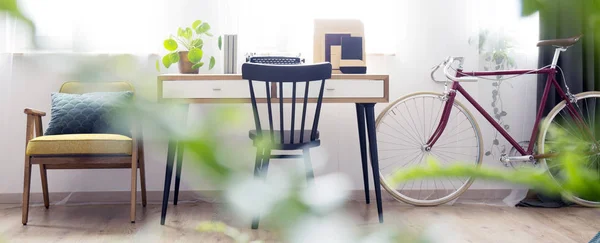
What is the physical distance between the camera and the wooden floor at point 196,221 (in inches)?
89.7

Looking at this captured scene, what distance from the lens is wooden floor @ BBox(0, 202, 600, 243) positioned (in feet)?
7.48

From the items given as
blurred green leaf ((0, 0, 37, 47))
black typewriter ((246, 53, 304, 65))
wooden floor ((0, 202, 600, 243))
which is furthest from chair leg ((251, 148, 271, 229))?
black typewriter ((246, 53, 304, 65))

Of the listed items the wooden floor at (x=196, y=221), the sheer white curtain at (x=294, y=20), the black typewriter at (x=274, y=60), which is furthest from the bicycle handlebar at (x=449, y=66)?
the black typewriter at (x=274, y=60)

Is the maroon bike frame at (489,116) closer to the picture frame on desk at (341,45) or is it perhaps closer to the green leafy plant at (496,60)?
the green leafy plant at (496,60)

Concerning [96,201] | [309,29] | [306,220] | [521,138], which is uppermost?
[309,29]

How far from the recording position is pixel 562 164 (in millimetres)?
177

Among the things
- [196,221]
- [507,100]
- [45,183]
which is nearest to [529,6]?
[196,221]

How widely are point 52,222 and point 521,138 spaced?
2148 mm

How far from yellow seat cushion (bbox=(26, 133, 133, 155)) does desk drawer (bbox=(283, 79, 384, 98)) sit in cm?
70

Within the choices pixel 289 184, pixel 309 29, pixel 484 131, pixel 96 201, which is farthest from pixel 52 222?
pixel 289 184

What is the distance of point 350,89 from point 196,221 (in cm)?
79

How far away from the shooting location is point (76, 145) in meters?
2.45

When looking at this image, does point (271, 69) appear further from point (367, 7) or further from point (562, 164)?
point (562, 164)

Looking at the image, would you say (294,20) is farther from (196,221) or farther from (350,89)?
(196,221)
